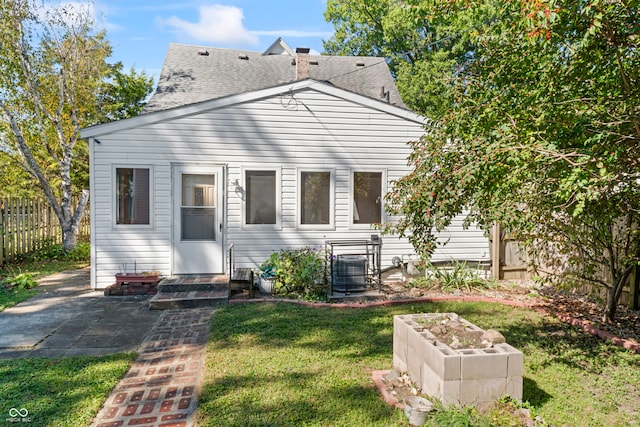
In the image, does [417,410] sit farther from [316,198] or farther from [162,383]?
[316,198]

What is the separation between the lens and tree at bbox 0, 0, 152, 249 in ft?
34.7

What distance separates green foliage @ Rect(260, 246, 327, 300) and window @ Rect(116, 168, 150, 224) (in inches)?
106

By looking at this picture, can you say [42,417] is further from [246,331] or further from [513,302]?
[513,302]

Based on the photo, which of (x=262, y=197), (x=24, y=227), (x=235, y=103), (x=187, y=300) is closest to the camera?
(x=187, y=300)

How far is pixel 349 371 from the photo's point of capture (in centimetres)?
378

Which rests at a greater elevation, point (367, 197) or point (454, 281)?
point (367, 197)

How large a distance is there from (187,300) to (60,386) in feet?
8.84

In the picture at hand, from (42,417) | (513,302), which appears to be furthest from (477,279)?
(42,417)

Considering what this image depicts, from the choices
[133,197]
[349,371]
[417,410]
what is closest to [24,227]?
[133,197]

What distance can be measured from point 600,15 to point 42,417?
497 cm

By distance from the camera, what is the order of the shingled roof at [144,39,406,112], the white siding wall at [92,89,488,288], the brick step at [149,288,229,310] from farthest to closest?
the shingled roof at [144,39,406,112]
the white siding wall at [92,89,488,288]
the brick step at [149,288,229,310]

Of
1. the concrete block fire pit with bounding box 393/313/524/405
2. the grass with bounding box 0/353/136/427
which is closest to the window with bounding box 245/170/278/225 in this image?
the grass with bounding box 0/353/136/427

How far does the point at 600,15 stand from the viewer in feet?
8.22

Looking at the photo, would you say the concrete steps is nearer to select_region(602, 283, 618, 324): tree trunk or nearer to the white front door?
the white front door
